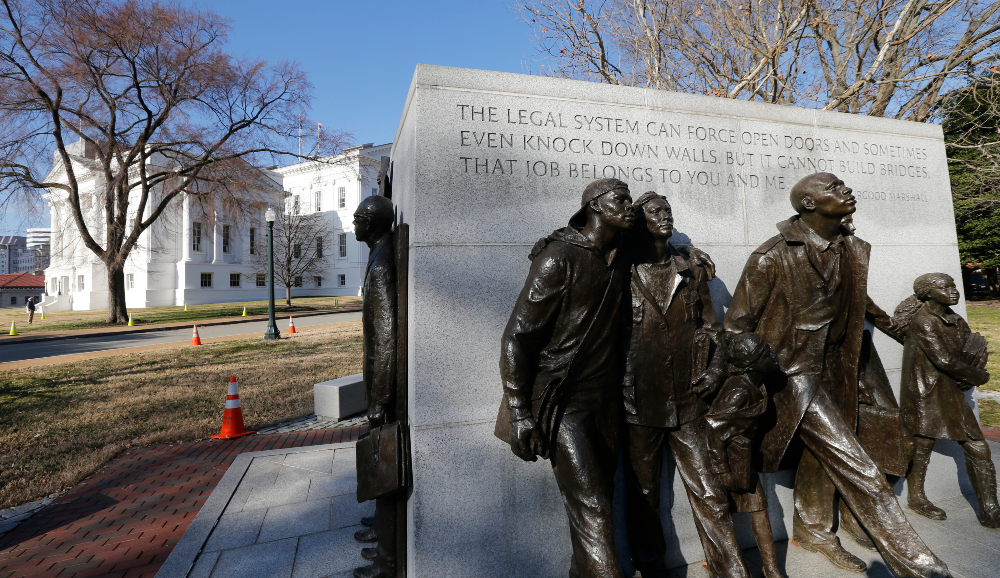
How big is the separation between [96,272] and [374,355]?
51.7 m

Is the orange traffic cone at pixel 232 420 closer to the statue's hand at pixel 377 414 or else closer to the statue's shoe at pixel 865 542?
the statue's hand at pixel 377 414

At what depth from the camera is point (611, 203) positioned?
9.41ft

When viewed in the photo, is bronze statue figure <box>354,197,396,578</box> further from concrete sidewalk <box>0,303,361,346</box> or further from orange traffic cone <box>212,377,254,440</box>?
concrete sidewalk <box>0,303,361,346</box>

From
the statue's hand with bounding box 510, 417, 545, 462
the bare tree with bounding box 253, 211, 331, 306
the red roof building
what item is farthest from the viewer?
the red roof building

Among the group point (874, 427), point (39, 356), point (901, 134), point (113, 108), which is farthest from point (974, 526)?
point (113, 108)

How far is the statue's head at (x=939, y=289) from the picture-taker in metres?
3.90

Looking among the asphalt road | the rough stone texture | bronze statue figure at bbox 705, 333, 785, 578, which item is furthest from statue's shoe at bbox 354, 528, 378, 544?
the asphalt road

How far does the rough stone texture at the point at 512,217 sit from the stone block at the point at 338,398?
4.87 meters

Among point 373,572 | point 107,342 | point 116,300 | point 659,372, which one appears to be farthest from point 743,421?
point 116,300

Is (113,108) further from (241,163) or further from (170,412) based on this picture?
(170,412)

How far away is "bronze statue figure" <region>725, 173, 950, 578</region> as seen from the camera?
3.40 m

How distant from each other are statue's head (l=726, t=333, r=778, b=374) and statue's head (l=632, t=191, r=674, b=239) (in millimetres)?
775

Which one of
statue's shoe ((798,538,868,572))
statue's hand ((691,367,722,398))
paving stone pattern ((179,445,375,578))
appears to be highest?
statue's hand ((691,367,722,398))

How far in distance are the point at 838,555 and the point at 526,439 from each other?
2506 mm
